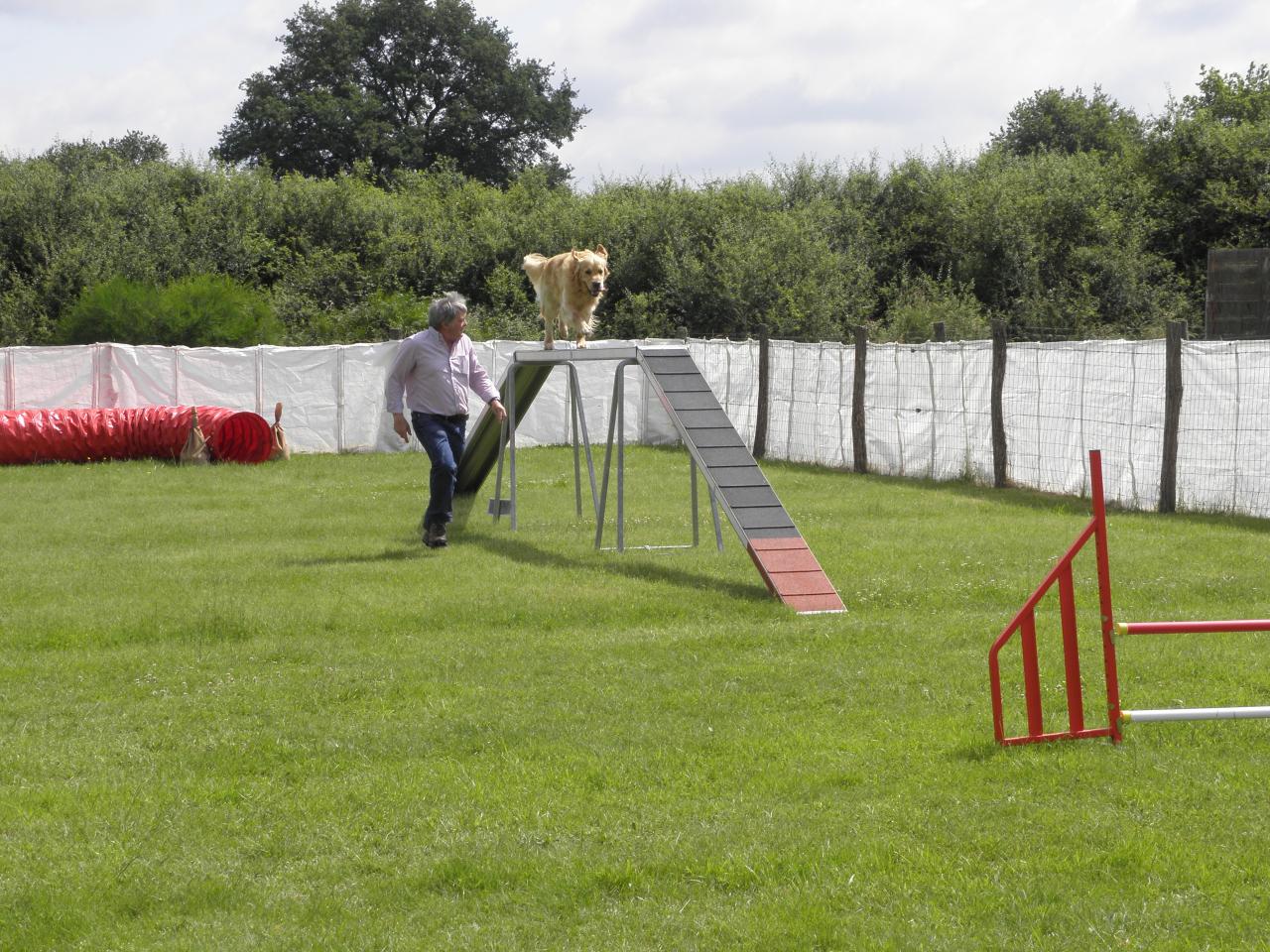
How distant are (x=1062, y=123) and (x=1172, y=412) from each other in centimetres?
4317

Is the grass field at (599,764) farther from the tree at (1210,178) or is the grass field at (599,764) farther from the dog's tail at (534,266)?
the tree at (1210,178)

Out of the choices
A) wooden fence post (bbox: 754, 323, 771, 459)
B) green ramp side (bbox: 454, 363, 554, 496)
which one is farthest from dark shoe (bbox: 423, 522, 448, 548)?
wooden fence post (bbox: 754, 323, 771, 459)

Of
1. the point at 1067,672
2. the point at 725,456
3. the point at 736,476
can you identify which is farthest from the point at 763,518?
the point at 1067,672

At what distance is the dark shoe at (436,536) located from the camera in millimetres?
12258

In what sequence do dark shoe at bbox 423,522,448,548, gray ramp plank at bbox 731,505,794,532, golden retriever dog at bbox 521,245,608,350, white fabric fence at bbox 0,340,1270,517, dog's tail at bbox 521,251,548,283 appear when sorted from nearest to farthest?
gray ramp plank at bbox 731,505,794,532, dark shoe at bbox 423,522,448,548, golden retriever dog at bbox 521,245,608,350, dog's tail at bbox 521,251,548,283, white fabric fence at bbox 0,340,1270,517

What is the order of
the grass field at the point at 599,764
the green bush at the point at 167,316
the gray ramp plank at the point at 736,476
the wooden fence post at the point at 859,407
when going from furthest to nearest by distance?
the green bush at the point at 167,316 < the wooden fence post at the point at 859,407 < the gray ramp plank at the point at 736,476 < the grass field at the point at 599,764

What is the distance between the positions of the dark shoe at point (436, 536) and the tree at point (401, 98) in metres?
38.9

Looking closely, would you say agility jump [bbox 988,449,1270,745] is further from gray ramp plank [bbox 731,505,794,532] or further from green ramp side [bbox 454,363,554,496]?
green ramp side [bbox 454,363,554,496]

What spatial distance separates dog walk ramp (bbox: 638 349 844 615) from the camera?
958 centimetres

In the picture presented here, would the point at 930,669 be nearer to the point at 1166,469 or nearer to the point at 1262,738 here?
the point at 1262,738

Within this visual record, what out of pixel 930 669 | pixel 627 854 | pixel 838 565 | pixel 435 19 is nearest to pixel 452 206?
pixel 435 19

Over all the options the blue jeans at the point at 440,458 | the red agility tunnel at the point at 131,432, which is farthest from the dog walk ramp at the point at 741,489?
the red agility tunnel at the point at 131,432

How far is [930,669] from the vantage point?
7.48 metres

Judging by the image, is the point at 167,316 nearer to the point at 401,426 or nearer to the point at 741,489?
the point at 401,426
